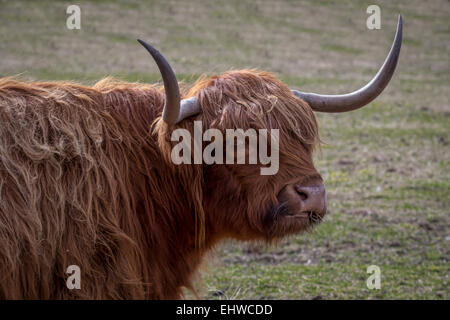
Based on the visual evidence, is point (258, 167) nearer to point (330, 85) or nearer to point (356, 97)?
point (356, 97)

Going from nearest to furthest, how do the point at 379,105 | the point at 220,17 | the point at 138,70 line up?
the point at 379,105 → the point at 138,70 → the point at 220,17

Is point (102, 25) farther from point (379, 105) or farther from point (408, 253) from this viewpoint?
point (408, 253)

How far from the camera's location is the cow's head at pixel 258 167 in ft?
10.6

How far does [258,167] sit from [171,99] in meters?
0.68

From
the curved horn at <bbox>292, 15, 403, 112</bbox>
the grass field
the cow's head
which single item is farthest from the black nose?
the curved horn at <bbox>292, 15, 403, 112</bbox>

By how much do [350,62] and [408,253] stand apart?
11116mm

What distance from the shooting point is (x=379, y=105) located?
1181 cm

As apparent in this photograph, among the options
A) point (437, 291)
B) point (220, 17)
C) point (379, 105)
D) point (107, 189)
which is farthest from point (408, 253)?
point (220, 17)

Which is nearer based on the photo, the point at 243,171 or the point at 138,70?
the point at 243,171

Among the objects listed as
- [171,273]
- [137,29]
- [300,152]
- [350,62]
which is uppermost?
[137,29]

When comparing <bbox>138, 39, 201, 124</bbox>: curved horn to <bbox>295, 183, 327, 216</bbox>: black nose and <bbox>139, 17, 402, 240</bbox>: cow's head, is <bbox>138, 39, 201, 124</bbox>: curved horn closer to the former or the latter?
<bbox>139, 17, 402, 240</bbox>: cow's head

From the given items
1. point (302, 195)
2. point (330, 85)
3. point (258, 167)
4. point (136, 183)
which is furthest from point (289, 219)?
point (330, 85)

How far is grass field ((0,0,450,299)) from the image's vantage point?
5.24 meters

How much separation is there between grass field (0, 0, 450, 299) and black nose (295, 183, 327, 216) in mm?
583
